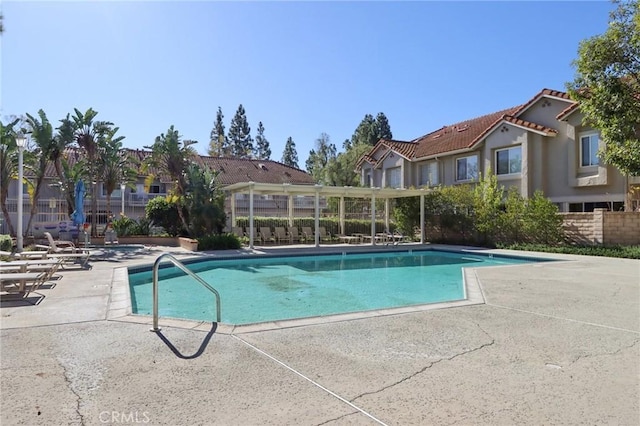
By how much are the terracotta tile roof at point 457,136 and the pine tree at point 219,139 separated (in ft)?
128

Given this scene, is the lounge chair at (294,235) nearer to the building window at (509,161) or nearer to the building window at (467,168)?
the building window at (467,168)

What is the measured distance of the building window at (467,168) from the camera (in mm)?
25956

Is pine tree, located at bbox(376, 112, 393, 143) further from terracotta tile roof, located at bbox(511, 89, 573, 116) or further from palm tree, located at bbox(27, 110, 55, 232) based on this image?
palm tree, located at bbox(27, 110, 55, 232)

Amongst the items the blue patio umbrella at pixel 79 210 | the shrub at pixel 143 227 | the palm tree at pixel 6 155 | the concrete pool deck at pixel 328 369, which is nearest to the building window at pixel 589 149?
the concrete pool deck at pixel 328 369

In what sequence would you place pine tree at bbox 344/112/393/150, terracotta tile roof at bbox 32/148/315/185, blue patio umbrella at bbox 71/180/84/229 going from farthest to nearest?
pine tree at bbox 344/112/393/150 → terracotta tile roof at bbox 32/148/315/185 → blue patio umbrella at bbox 71/180/84/229

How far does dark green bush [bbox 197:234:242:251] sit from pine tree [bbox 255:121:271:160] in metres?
58.0

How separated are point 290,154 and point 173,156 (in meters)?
62.1

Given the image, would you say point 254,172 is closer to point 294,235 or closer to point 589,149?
point 294,235

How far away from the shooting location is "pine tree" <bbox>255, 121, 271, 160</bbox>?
75.9 m

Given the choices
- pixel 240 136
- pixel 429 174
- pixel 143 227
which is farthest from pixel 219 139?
pixel 143 227

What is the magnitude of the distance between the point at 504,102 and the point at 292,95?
1604cm

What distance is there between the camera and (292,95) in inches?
958

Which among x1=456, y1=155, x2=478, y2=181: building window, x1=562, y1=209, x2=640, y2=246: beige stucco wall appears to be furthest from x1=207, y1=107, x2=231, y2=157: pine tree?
x1=562, y1=209, x2=640, y2=246: beige stucco wall

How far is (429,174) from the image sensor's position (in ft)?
95.1
